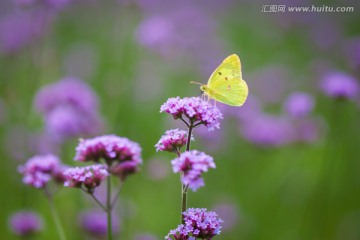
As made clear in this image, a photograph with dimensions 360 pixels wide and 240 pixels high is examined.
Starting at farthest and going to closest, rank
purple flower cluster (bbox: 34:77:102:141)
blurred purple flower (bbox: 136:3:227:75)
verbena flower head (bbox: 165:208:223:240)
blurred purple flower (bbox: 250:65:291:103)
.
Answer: blurred purple flower (bbox: 250:65:291:103)
blurred purple flower (bbox: 136:3:227:75)
purple flower cluster (bbox: 34:77:102:141)
verbena flower head (bbox: 165:208:223:240)

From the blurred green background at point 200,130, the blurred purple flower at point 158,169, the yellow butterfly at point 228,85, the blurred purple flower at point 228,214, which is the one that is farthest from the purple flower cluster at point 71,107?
the yellow butterfly at point 228,85

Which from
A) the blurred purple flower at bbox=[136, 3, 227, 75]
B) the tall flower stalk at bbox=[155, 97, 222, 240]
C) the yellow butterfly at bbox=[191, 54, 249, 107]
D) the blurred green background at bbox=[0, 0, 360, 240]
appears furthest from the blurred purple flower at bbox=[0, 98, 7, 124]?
the tall flower stalk at bbox=[155, 97, 222, 240]

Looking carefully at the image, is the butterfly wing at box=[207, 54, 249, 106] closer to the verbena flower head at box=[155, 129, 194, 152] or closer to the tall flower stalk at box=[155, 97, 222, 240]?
the tall flower stalk at box=[155, 97, 222, 240]

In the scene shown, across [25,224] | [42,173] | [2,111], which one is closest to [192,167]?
[42,173]

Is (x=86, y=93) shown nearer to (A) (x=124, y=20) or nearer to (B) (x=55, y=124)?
(B) (x=55, y=124)

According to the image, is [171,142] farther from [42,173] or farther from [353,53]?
[353,53]

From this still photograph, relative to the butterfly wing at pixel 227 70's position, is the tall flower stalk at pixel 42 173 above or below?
below

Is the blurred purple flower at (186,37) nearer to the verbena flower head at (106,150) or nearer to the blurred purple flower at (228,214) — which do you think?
the blurred purple flower at (228,214)
